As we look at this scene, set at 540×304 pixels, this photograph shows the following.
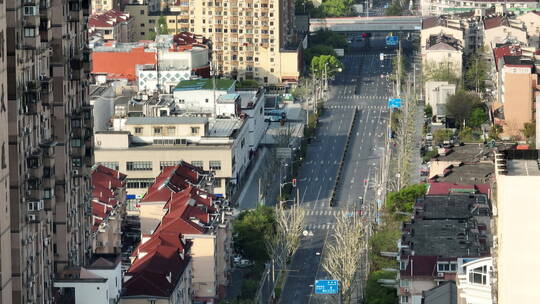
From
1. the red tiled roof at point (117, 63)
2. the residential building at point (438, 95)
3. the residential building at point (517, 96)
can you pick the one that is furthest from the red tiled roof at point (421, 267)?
the red tiled roof at point (117, 63)

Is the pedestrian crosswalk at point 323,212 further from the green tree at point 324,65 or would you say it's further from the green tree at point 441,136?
the green tree at point 324,65

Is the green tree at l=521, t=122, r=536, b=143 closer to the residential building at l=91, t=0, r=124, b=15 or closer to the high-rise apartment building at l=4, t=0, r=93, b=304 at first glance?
the high-rise apartment building at l=4, t=0, r=93, b=304

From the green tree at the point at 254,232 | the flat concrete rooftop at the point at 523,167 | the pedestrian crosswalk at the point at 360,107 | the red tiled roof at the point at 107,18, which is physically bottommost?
the green tree at the point at 254,232

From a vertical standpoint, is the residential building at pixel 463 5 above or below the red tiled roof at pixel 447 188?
above

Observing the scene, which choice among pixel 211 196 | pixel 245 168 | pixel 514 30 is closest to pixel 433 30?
pixel 514 30

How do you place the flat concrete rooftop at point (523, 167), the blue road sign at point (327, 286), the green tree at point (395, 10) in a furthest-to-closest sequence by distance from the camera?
the green tree at point (395, 10) → the blue road sign at point (327, 286) → the flat concrete rooftop at point (523, 167)

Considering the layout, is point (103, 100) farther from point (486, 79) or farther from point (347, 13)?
point (347, 13)

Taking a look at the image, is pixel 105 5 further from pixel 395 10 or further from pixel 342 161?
pixel 342 161
